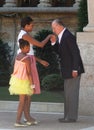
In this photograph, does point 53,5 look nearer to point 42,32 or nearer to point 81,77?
point 42,32

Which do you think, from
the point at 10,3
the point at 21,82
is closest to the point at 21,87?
the point at 21,82

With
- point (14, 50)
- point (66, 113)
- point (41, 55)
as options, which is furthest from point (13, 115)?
point (14, 50)

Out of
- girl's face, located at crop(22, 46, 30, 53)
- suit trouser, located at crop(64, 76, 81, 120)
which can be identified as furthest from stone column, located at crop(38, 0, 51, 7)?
girl's face, located at crop(22, 46, 30, 53)

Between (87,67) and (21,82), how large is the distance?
187 cm

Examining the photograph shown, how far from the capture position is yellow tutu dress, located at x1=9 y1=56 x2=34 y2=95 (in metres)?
10.0

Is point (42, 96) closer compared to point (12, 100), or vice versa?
point (12, 100)

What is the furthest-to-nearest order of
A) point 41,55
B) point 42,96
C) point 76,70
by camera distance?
point 41,55
point 42,96
point 76,70

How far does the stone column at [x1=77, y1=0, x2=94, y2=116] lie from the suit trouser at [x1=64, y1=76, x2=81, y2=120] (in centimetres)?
82

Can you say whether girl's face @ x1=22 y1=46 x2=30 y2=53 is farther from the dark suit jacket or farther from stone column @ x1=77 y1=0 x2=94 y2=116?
stone column @ x1=77 y1=0 x2=94 y2=116

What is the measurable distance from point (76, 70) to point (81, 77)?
1.12 metres

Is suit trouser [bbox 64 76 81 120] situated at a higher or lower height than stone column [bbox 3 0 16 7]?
lower

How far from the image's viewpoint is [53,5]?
68.8ft

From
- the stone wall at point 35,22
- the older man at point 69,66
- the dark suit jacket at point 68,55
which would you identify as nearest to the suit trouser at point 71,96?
the older man at point 69,66

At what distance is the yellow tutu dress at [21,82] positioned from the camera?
10.0 m
